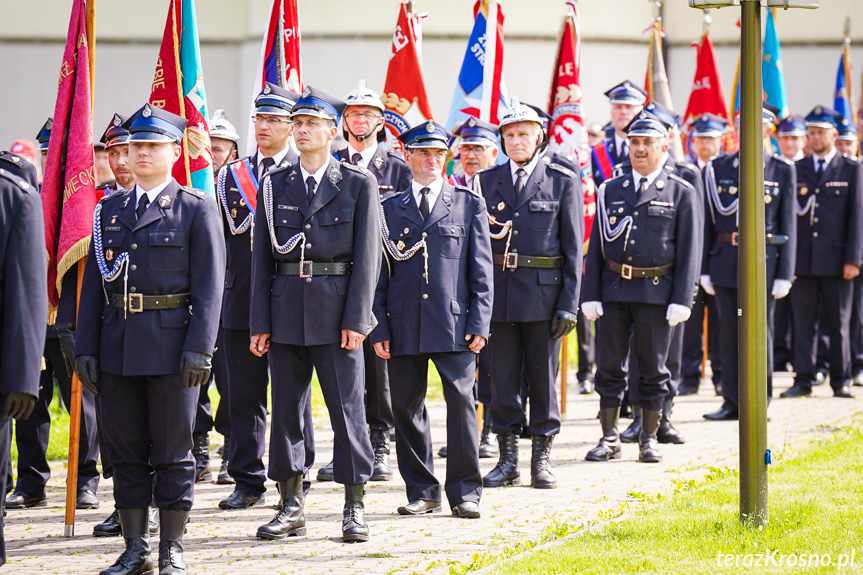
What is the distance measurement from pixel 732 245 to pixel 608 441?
9.23ft

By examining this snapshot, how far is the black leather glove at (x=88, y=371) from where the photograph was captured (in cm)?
588

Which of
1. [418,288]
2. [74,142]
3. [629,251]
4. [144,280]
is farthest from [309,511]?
[629,251]

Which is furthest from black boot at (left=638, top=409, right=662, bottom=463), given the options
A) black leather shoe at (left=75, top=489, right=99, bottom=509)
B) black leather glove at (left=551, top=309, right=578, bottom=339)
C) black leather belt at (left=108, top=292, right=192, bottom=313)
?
black leather belt at (left=108, top=292, right=192, bottom=313)

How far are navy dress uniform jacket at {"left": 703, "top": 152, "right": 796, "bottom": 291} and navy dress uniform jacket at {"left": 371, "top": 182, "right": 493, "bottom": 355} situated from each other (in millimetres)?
3936

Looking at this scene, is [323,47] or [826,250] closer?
[826,250]

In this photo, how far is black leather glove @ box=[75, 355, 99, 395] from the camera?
5.88m

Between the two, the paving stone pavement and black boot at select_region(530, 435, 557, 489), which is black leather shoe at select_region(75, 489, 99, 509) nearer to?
the paving stone pavement

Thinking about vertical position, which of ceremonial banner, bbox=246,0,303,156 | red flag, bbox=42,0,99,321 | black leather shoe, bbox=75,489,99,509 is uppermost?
ceremonial banner, bbox=246,0,303,156

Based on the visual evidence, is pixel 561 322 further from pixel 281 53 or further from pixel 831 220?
pixel 831 220

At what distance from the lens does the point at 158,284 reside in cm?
589

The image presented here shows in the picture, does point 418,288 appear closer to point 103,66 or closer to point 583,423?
point 583,423

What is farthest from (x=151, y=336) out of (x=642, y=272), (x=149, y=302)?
(x=642, y=272)

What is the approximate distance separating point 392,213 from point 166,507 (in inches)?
92.6

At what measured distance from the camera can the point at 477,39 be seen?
10633mm
